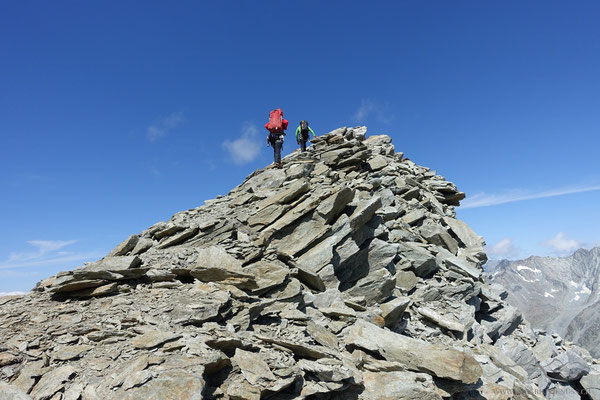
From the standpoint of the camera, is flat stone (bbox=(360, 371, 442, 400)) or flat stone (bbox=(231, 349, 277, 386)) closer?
flat stone (bbox=(231, 349, 277, 386))

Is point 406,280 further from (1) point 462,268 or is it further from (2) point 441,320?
(1) point 462,268

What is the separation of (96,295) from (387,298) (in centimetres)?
1588

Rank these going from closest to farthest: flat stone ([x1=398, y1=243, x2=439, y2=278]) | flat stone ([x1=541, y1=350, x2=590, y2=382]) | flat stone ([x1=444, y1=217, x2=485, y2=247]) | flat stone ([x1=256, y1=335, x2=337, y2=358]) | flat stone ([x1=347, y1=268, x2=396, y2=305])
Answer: flat stone ([x1=256, y1=335, x2=337, y2=358]), flat stone ([x1=347, y1=268, x2=396, y2=305]), flat stone ([x1=541, y1=350, x2=590, y2=382]), flat stone ([x1=398, y1=243, x2=439, y2=278]), flat stone ([x1=444, y1=217, x2=485, y2=247])

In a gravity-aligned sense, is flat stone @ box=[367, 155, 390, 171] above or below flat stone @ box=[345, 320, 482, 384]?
above

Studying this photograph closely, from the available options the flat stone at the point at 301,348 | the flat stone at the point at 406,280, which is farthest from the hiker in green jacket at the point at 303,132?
the flat stone at the point at 301,348

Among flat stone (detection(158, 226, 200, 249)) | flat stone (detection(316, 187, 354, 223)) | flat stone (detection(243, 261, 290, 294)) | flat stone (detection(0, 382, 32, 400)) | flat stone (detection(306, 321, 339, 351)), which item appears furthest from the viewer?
flat stone (detection(316, 187, 354, 223))

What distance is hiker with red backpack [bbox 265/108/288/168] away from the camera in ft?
91.8

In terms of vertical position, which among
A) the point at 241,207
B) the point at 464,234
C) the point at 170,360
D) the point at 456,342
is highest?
the point at 241,207

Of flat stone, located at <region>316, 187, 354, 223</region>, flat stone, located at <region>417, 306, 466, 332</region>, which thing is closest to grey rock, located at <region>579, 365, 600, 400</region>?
flat stone, located at <region>417, 306, 466, 332</region>

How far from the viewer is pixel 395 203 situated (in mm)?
29609

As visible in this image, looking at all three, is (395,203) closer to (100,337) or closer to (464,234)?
(464,234)

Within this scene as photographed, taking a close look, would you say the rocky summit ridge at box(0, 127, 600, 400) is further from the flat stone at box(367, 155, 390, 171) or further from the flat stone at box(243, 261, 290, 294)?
the flat stone at box(367, 155, 390, 171)

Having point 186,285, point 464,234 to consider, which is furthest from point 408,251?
point 186,285

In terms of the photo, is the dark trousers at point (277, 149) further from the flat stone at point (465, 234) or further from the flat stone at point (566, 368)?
the flat stone at point (566, 368)
